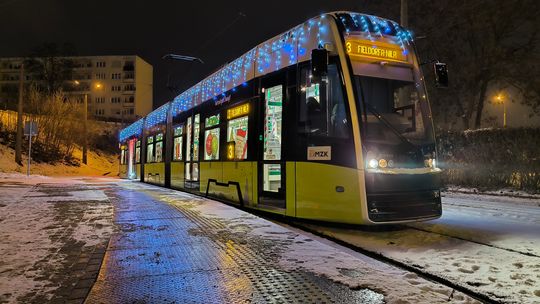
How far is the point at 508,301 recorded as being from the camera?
4293 mm

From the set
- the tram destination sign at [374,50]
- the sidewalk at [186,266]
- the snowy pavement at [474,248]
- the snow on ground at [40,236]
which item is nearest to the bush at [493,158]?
the snowy pavement at [474,248]

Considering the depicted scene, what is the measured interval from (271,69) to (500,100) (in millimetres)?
26071

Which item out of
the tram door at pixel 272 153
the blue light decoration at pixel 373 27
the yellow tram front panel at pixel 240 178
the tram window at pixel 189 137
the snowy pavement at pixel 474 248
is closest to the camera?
the snowy pavement at pixel 474 248

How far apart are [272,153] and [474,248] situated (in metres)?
4.16

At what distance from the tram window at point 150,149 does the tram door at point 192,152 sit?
247 inches

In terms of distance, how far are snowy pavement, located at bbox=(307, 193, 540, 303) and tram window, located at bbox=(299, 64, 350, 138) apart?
176cm

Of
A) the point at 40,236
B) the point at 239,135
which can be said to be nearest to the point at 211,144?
the point at 239,135

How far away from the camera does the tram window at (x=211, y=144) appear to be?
12.2 metres

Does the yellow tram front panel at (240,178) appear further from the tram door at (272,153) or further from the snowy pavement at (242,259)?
the snowy pavement at (242,259)

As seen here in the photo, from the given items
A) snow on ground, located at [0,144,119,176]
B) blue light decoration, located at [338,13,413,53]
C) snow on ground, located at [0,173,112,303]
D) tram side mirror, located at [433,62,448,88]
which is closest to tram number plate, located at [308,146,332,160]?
blue light decoration, located at [338,13,413,53]

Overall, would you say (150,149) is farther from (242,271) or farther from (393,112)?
(242,271)

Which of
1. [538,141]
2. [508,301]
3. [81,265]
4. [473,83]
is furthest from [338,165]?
[473,83]

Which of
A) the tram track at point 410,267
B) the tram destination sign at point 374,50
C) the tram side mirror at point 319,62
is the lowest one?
the tram track at point 410,267

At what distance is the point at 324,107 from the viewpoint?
784 cm
